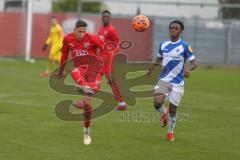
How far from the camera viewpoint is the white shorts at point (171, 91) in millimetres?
13531

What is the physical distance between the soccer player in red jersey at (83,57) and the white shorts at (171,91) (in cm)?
127

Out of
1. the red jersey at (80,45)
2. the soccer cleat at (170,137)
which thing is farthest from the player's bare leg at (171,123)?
the red jersey at (80,45)

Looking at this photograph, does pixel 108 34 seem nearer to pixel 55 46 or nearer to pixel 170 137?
pixel 170 137

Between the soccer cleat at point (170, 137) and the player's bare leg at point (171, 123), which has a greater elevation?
the player's bare leg at point (171, 123)

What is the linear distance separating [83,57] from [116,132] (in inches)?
65.5

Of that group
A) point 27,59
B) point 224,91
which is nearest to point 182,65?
point 224,91

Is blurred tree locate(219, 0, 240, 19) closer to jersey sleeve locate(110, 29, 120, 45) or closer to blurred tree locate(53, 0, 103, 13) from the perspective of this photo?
blurred tree locate(53, 0, 103, 13)

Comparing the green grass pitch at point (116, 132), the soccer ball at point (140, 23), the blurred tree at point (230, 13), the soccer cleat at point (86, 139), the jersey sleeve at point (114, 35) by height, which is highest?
the blurred tree at point (230, 13)

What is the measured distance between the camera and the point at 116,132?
14.0 metres

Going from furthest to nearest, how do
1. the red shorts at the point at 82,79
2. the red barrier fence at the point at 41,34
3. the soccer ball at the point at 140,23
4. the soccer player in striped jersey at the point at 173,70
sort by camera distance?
the red barrier fence at the point at 41,34, the soccer ball at the point at 140,23, the soccer player in striped jersey at the point at 173,70, the red shorts at the point at 82,79

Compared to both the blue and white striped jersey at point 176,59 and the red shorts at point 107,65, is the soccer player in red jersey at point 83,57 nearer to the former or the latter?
the blue and white striped jersey at point 176,59

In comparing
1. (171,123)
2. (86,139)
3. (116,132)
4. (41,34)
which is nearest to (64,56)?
(116,132)

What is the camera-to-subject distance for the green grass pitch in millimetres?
11547

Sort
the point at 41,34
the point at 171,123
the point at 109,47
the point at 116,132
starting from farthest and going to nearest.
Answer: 1. the point at 41,34
2. the point at 109,47
3. the point at 116,132
4. the point at 171,123
